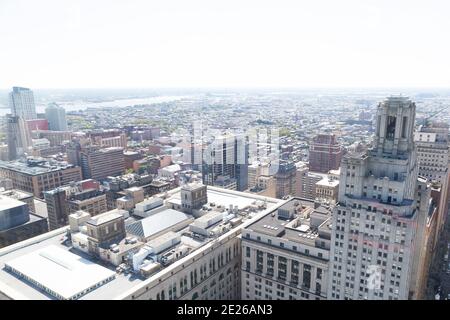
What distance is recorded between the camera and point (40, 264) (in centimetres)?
3131

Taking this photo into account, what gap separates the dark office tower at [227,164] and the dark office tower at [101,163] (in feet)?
99.0

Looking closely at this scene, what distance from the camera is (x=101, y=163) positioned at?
93.4 m

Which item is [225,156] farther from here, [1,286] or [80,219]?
[1,286]

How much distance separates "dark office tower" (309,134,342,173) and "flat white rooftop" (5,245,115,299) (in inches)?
2814

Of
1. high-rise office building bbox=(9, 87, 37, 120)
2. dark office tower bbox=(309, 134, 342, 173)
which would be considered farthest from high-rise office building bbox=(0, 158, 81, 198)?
dark office tower bbox=(309, 134, 342, 173)

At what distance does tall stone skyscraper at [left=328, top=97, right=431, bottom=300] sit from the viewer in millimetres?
29000

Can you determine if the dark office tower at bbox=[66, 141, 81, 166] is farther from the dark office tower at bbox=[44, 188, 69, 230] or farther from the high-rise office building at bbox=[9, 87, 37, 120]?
the high-rise office building at bbox=[9, 87, 37, 120]

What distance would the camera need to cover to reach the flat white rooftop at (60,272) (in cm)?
2767

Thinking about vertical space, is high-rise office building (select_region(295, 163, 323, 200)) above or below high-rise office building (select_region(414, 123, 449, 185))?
below

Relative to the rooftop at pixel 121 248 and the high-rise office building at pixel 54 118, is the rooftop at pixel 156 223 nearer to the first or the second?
the rooftop at pixel 121 248

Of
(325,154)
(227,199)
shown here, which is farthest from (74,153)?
(325,154)

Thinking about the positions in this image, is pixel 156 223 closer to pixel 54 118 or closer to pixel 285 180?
pixel 285 180

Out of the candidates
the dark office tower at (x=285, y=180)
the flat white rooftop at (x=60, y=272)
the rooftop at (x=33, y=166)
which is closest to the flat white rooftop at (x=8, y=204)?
the flat white rooftop at (x=60, y=272)

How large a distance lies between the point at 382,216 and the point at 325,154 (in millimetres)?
63705
